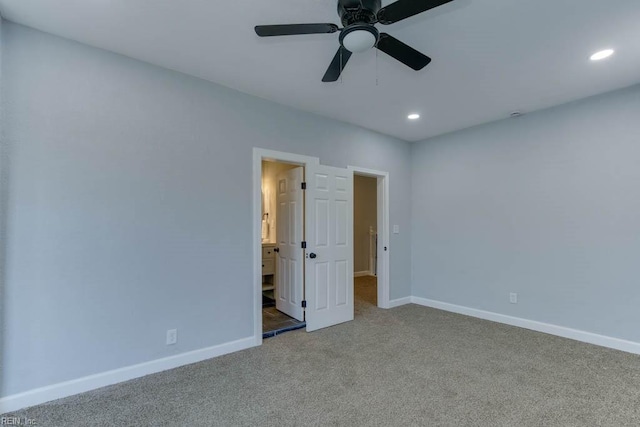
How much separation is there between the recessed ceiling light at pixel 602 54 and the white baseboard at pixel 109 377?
4172 millimetres

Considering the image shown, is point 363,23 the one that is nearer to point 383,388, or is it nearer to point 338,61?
point 338,61

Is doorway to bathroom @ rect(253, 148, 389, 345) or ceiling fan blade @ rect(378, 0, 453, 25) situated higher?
ceiling fan blade @ rect(378, 0, 453, 25)

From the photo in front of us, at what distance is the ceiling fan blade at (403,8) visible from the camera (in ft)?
5.08

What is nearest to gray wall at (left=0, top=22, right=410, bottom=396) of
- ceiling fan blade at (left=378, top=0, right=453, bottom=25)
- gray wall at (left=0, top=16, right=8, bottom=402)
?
gray wall at (left=0, top=16, right=8, bottom=402)

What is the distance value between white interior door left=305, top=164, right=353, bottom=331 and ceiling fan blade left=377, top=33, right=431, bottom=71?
6.66 feet

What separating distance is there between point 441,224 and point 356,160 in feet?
5.66

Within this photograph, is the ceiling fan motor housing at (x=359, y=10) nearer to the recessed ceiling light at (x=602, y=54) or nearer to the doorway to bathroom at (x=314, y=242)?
the doorway to bathroom at (x=314, y=242)

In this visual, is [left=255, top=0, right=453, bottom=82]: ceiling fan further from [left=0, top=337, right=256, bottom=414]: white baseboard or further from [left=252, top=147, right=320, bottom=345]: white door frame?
[left=0, top=337, right=256, bottom=414]: white baseboard

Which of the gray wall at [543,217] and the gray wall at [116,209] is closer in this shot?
the gray wall at [116,209]

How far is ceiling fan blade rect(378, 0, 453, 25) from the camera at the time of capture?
1548 millimetres

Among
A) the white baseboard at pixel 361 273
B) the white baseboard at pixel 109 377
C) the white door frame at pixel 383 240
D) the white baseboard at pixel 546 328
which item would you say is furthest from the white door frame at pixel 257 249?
the white baseboard at pixel 361 273

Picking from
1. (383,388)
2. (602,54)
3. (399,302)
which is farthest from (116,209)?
(602,54)

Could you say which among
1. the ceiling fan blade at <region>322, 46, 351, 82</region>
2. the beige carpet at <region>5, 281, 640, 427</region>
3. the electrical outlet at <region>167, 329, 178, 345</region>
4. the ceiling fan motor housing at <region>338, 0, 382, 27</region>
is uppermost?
the ceiling fan motor housing at <region>338, 0, 382, 27</region>

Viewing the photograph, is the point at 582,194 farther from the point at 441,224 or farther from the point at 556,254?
the point at 441,224
